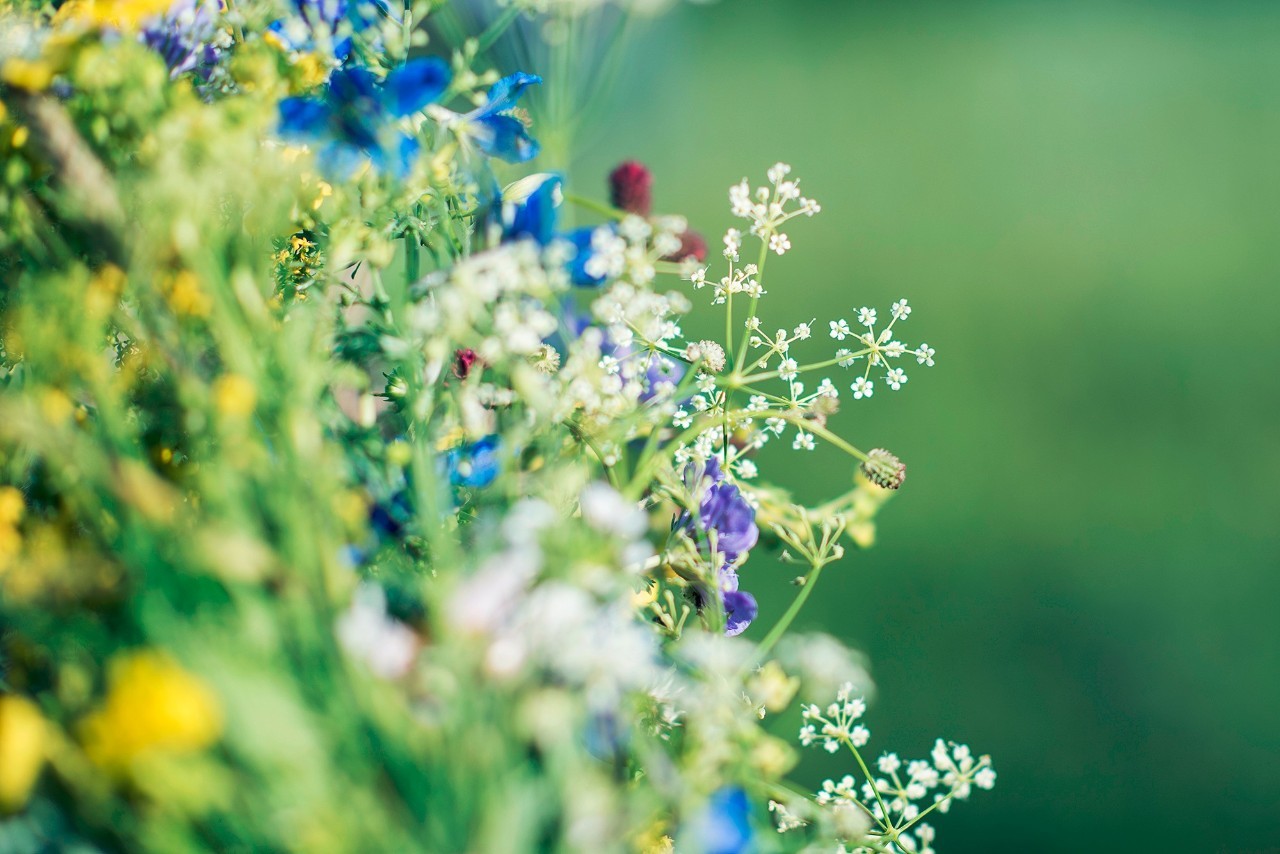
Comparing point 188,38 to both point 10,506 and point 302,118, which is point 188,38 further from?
point 10,506

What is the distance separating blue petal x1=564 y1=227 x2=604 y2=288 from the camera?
0.37 metres

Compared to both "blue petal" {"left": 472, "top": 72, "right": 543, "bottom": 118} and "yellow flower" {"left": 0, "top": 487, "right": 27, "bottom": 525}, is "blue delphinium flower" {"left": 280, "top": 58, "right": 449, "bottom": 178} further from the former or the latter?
"yellow flower" {"left": 0, "top": 487, "right": 27, "bottom": 525}

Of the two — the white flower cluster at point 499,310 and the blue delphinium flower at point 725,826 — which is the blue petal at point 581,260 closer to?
the white flower cluster at point 499,310

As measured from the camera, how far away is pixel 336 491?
0.26 m

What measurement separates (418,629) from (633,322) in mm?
168

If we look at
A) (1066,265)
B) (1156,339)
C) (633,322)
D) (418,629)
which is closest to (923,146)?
(1066,265)

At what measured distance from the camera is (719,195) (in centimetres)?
185

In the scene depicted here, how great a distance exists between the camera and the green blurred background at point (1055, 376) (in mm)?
1298

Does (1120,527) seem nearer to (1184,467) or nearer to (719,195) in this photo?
(1184,467)

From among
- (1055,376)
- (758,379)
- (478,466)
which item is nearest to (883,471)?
(758,379)

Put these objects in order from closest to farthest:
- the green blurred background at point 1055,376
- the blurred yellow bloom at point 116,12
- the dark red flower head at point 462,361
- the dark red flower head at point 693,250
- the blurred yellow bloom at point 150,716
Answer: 1. the blurred yellow bloom at point 150,716
2. the blurred yellow bloom at point 116,12
3. the dark red flower head at point 462,361
4. the dark red flower head at point 693,250
5. the green blurred background at point 1055,376

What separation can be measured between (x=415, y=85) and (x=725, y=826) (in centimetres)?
27

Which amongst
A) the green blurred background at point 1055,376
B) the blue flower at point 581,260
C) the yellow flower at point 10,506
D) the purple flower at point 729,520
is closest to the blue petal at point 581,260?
the blue flower at point 581,260

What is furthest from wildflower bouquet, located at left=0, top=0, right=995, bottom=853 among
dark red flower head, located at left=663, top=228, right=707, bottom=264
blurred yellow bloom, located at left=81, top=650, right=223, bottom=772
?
dark red flower head, located at left=663, top=228, right=707, bottom=264
